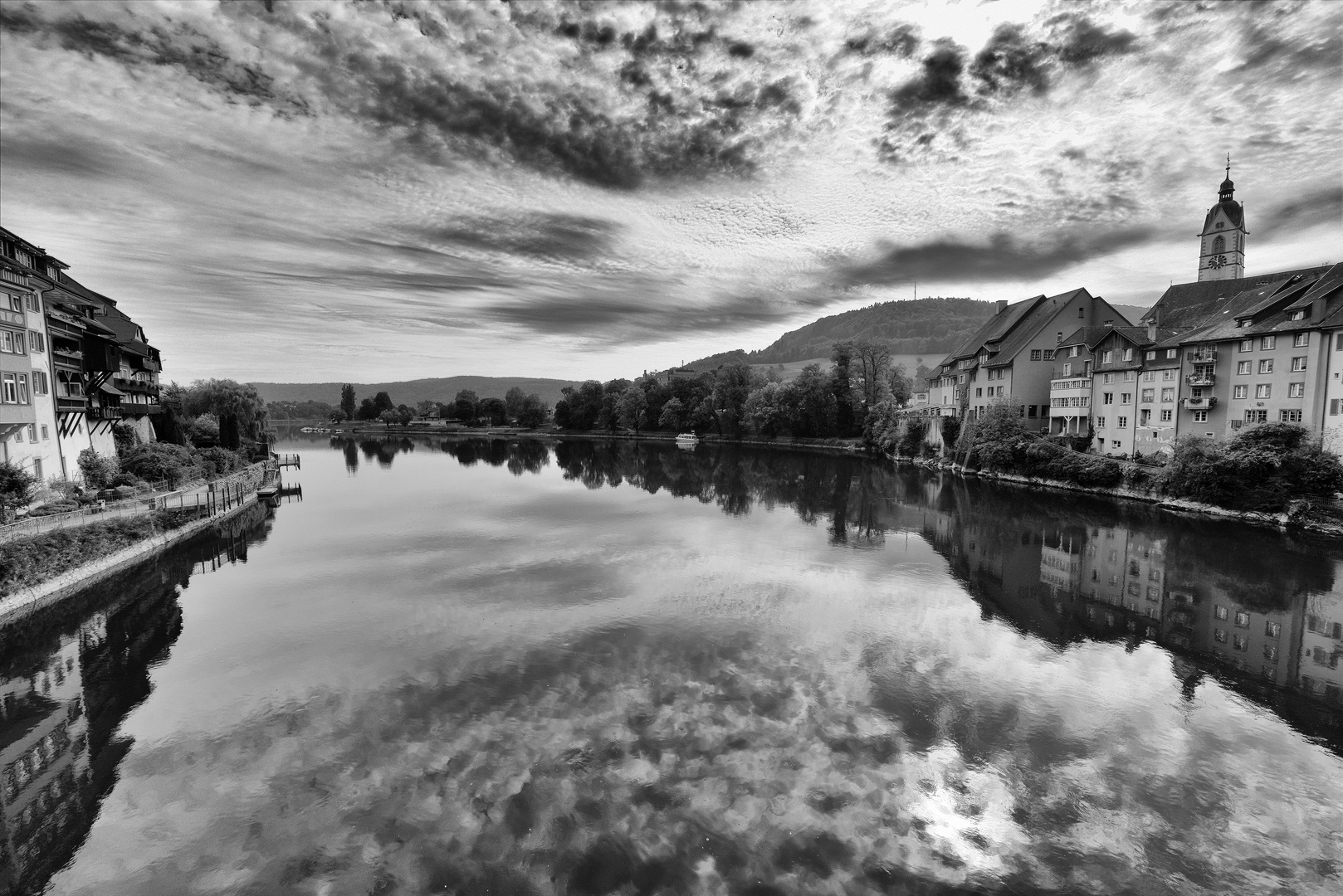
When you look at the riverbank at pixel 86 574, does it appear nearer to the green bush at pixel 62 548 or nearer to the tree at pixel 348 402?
the green bush at pixel 62 548

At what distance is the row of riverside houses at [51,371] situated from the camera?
25.0 m

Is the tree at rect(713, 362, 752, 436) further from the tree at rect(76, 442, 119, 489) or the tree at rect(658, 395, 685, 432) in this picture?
the tree at rect(76, 442, 119, 489)

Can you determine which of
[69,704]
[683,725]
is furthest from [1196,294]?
[69,704]

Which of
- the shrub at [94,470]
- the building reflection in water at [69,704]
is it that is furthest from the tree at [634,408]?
the building reflection in water at [69,704]

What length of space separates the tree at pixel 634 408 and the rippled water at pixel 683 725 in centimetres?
8991

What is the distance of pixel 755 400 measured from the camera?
96562 millimetres

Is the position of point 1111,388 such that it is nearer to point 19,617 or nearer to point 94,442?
point 19,617

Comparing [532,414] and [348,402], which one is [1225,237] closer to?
[532,414]

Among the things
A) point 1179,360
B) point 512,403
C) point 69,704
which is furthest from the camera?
point 512,403

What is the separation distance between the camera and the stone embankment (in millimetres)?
18641

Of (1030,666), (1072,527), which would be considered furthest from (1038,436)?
(1030,666)

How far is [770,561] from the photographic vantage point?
85.7 feet

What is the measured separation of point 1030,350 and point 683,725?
5218 cm

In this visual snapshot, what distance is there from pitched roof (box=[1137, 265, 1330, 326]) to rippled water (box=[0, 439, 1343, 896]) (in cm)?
2313
